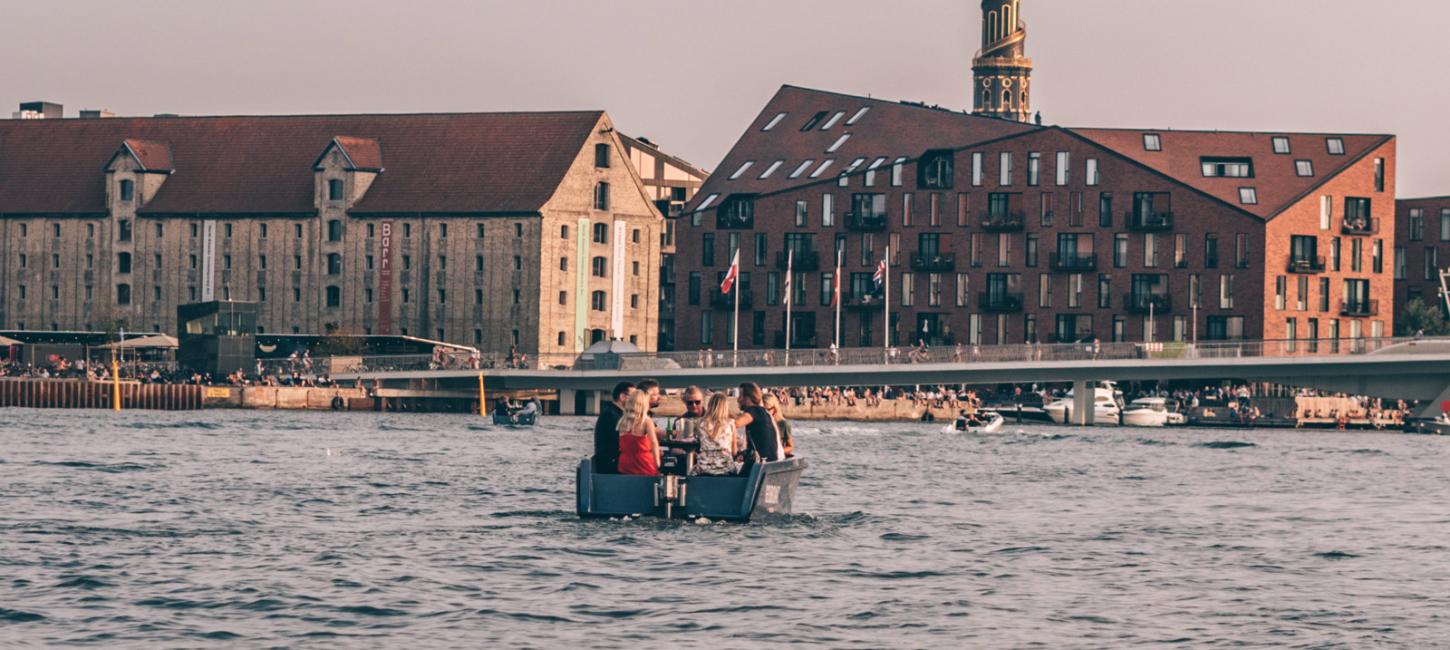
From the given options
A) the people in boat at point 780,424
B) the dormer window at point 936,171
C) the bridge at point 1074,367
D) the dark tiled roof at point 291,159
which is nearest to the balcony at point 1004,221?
the dormer window at point 936,171

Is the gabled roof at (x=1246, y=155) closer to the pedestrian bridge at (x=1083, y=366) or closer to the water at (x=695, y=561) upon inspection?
the pedestrian bridge at (x=1083, y=366)

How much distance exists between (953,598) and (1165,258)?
108089mm

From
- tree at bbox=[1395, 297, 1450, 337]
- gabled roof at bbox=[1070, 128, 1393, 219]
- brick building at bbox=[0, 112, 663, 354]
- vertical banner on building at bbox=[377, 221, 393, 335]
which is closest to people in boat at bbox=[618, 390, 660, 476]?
gabled roof at bbox=[1070, 128, 1393, 219]

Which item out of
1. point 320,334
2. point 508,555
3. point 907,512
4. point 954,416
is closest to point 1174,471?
point 907,512

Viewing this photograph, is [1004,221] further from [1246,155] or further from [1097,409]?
[1246,155]

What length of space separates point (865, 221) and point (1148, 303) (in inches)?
706

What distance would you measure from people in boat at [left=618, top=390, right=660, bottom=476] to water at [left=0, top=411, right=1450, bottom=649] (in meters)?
1.04

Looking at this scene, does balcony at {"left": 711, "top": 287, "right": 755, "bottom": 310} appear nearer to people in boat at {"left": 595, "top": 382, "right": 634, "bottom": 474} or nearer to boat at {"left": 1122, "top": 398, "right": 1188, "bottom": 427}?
boat at {"left": 1122, "top": 398, "right": 1188, "bottom": 427}

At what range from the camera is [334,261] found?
488 ft

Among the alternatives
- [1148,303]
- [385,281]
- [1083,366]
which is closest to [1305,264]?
[1148,303]

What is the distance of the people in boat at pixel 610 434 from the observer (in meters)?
35.8

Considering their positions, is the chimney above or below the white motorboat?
above

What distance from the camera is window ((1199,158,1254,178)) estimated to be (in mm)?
139375

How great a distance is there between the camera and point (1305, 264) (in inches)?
5305
